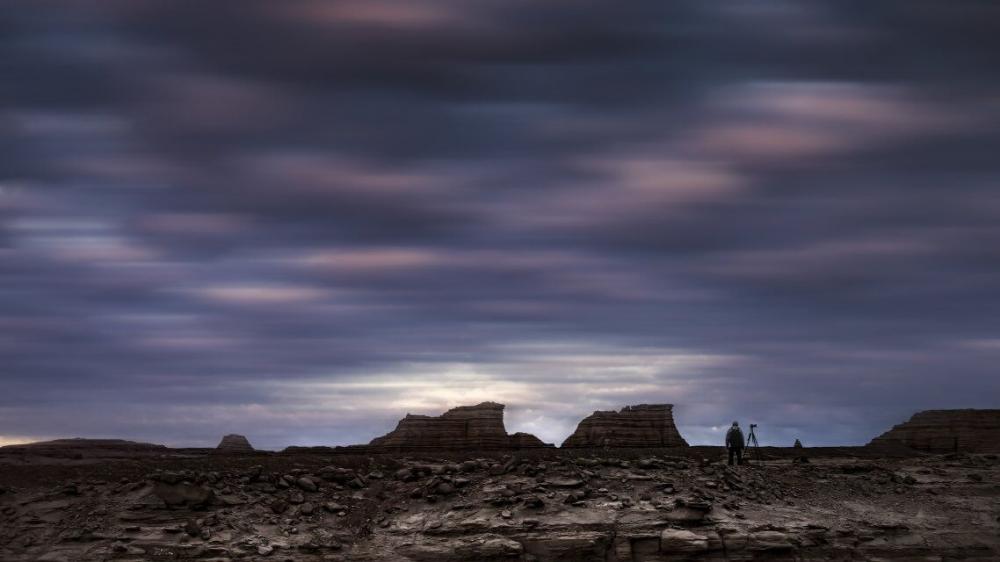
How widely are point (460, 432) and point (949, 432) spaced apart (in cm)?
3071

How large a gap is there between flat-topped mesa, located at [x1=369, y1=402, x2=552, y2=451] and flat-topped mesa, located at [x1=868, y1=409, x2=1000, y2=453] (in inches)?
916

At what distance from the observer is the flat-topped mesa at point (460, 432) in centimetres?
5791

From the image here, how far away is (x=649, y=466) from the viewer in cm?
4603

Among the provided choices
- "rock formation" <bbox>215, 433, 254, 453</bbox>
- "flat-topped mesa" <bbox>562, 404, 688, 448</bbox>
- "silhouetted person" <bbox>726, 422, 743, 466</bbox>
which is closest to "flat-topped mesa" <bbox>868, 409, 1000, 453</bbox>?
"flat-topped mesa" <bbox>562, 404, 688, 448</bbox>

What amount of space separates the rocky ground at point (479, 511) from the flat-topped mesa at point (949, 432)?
15.8m

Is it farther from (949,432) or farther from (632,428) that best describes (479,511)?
(949,432)

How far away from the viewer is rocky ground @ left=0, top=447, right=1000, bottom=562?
40.1 m

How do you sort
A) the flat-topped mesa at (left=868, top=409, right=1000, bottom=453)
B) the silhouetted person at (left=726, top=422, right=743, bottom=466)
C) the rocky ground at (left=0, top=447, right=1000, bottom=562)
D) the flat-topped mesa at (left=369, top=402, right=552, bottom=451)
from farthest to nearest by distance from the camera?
1. the flat-topped mesa at (left=868, top=409, right=1000, bottom=453)
2. the flat-topped mesa at (left=369, top=402, right=552, bottom=451)
3. the silhouetted person at (left=726, top=422, right=743, bottom=466)
4. the rocky ground at (left=0, top=447, right=1000, bottom=562)

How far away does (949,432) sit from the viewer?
214 ft

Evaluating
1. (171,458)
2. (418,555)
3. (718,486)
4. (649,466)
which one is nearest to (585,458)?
(649,466)

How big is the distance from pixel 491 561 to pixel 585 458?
874 centimetres

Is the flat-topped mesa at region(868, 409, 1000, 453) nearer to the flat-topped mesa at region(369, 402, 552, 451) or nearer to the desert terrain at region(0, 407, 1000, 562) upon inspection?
the desert terrain at region(0, 407, 1000, 562)

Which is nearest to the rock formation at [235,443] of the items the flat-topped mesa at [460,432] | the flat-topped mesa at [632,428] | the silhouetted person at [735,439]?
the flat-topped mesa at [460,432]

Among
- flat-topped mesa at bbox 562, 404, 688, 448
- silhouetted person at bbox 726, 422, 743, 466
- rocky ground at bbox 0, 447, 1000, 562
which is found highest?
flat-topped mesa at bbox 562, 404, 688, 448
